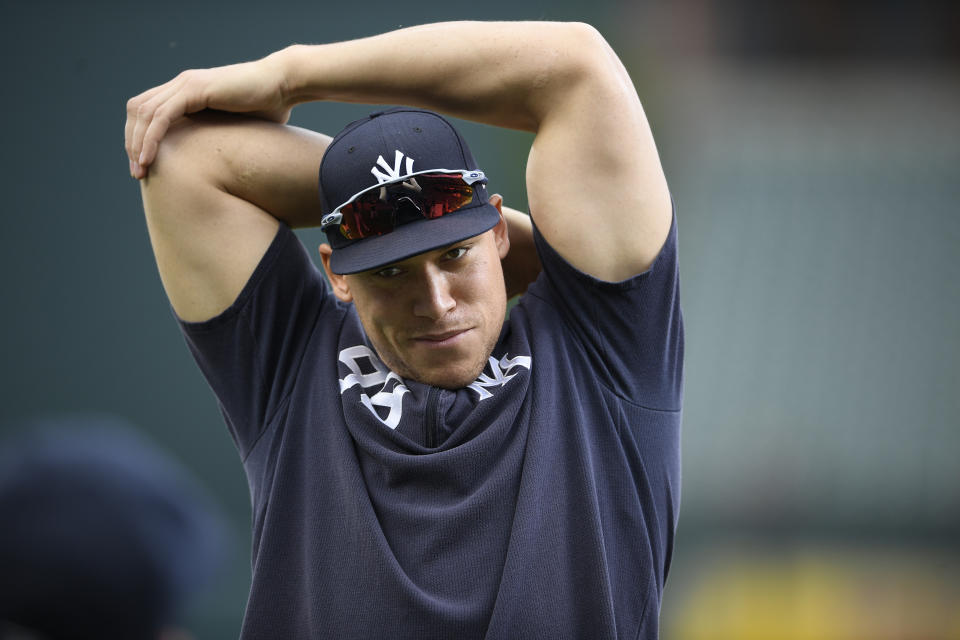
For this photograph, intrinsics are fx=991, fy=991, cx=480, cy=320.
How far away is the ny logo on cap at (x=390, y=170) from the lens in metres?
1.38

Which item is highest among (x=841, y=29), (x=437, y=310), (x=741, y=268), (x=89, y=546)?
(x=89, y=546)

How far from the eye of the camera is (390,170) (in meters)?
1.39

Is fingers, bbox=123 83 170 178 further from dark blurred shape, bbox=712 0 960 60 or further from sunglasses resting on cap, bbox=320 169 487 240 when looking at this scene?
dark blurred shape, bbox=712 0 960 60

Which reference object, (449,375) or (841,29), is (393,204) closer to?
(449,375)

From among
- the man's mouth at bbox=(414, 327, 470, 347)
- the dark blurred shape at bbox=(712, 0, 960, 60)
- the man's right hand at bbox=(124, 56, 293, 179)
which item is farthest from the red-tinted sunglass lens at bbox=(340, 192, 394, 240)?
the dark blurred shape at bbox=(712, 0, 960, 60)

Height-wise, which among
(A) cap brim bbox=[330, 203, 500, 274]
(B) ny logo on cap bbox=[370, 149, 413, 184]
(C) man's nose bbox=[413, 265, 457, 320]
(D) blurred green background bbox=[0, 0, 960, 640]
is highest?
(B) ny logo on cap bbox=[370, 149, 413, 184]

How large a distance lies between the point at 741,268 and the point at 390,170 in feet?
17.7

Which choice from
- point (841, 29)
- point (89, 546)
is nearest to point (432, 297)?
point (89, 546)

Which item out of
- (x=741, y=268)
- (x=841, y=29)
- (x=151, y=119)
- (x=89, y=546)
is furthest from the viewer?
(x=841, y=29)

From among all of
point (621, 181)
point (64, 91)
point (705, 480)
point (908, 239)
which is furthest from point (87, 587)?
point (908, 239)

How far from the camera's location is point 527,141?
5098mm

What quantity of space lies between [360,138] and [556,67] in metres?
0.31

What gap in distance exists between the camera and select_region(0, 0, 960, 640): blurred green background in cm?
450

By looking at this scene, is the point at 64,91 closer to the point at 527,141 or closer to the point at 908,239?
the point at 527,141
